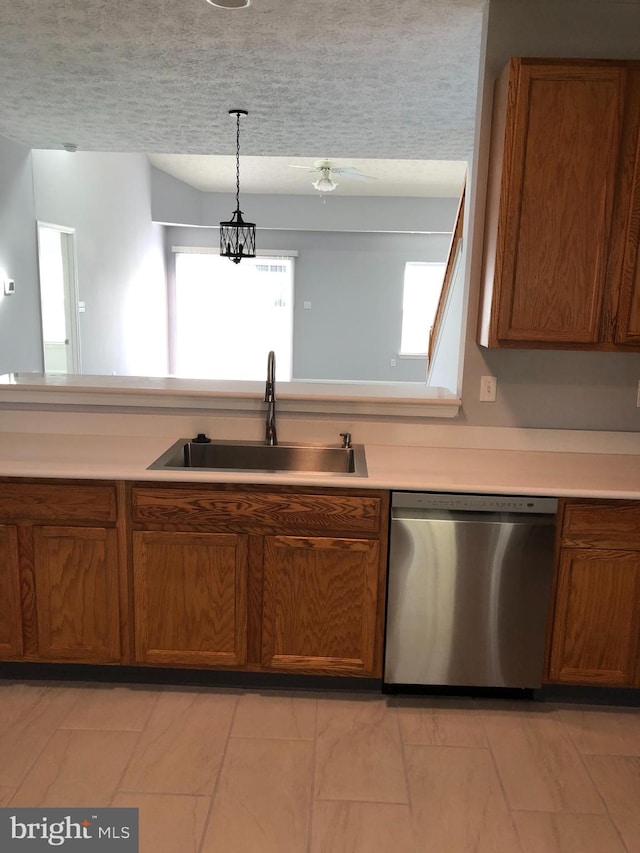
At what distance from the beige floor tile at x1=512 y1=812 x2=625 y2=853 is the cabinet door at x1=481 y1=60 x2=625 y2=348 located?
1.49 meters

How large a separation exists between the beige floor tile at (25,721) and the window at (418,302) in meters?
8.26

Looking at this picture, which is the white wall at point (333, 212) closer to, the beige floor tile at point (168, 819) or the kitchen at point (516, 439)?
the kitchen at point (516, 439)

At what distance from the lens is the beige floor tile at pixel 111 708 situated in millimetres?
2186

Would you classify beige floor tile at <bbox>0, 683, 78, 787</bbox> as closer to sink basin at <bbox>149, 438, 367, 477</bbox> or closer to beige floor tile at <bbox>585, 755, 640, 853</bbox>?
sink basin at <bbox>149, 438, 367, 477</bbox>

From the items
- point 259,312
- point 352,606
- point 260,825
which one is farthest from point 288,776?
point 259,312

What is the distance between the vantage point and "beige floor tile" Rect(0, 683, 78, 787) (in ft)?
6.48

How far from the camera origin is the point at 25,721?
219cm

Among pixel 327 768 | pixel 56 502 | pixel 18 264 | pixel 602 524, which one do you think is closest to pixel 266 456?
pixel 56 502

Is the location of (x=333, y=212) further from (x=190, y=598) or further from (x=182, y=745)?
(x=182, y=745)

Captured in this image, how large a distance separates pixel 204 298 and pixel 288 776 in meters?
9.08

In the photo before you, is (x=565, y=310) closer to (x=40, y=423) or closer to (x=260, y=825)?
(x=260, y=825)

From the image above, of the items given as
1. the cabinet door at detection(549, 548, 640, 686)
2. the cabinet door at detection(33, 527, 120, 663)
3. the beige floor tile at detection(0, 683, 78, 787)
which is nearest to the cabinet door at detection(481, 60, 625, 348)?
the cabinet door at detection(549, 548, 640, 686)

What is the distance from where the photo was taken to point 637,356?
2623mm

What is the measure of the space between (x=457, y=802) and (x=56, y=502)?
160 centimetres
